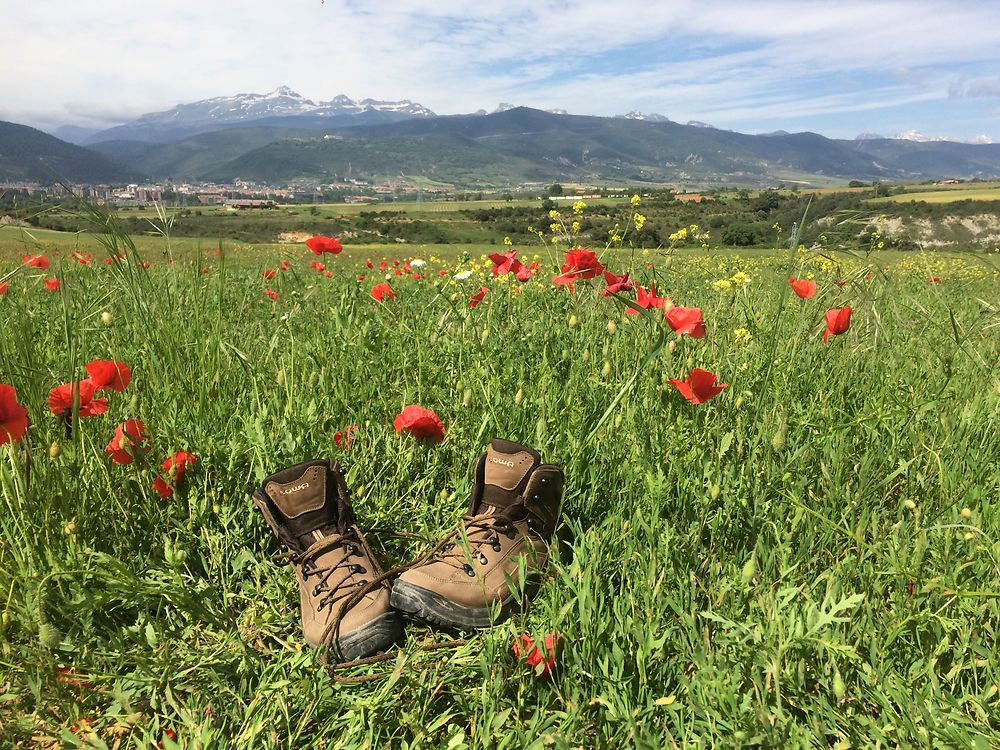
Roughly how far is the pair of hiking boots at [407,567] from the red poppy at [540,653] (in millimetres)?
129

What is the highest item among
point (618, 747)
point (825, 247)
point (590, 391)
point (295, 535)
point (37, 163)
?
point (37, 163)

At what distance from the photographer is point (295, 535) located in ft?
5.26

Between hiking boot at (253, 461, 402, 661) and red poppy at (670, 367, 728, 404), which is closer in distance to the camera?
hiking boot at (253, 461, 402, 661)

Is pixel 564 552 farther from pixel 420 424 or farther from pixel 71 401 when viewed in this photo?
pixel 71 401

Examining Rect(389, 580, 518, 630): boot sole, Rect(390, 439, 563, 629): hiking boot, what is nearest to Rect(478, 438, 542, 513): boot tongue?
Rect(390, 439, 563, 629): hiking boot

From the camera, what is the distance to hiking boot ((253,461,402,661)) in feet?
4.60

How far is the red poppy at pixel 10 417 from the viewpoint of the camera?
1235mm

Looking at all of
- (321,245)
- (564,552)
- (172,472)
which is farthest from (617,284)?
(321,245)

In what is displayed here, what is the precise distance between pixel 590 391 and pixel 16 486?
1718mm

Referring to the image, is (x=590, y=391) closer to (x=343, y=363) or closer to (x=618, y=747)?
(x=343, y=363)

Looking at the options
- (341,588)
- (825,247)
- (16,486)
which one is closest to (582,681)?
(341,588)

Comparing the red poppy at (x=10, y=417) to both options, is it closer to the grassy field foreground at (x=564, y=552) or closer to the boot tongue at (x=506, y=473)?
the grassy field foreground at (x=564, y=552)

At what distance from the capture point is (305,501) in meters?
1.62

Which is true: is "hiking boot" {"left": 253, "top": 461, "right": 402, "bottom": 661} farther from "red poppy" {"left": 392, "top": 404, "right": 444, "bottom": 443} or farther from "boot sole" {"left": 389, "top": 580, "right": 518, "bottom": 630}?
"red poppy" {"left": 392, "top": 404, "right": 444, "bottom": 443}
